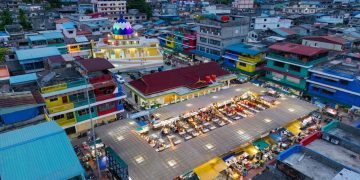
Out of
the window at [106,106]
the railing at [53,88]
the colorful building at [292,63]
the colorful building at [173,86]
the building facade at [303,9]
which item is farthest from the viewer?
the building facade at [303,9]

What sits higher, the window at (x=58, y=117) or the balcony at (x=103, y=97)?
the balcony at (x=103, y=97)

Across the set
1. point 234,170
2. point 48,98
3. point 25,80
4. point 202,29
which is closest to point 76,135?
point 48,98

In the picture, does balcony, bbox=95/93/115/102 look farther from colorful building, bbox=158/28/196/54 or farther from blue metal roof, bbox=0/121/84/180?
colorful building, bbox=158/28/196/54

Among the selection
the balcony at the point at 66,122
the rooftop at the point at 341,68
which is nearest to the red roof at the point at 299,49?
the rooftop at the point at 341,68

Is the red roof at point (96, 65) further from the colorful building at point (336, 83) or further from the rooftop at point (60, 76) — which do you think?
the colorful building at point (336, 83)

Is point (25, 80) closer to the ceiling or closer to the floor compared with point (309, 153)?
closer to the ceiling

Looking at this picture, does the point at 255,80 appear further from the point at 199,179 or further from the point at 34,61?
the point at 34,61

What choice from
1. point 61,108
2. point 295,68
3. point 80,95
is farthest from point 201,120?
point 295,68

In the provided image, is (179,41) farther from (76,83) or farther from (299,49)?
(76,83)
